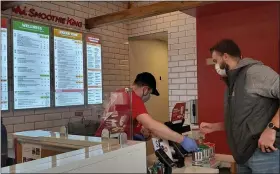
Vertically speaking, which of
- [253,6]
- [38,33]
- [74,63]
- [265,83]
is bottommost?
[265,83]

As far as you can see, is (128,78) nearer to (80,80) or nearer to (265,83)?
(80,80)

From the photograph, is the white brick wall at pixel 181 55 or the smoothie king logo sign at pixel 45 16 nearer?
Answer: the smoothie king logo sign at pixel 45 16

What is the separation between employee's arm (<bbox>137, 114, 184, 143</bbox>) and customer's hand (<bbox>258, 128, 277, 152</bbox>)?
47cm

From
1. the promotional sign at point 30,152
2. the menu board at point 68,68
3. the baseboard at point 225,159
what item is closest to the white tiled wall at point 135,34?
the menu board at point 68,68

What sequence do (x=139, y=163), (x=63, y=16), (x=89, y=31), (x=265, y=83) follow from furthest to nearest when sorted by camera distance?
(x=89, y=31) < (x=63, y=16) < (x=265, y=83) < (x=139, y=163)

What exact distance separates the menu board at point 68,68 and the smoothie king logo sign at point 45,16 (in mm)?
133

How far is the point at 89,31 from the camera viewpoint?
10.5 feet

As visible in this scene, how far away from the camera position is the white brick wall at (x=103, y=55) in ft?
8.27

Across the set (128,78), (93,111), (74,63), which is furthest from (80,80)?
(93,111)

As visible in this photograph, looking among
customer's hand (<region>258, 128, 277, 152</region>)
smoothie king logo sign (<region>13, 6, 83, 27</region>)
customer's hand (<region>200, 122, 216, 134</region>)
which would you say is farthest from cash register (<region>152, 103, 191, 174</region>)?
smoothie king logo sign (<region>13, 6, 83, 27</region>)

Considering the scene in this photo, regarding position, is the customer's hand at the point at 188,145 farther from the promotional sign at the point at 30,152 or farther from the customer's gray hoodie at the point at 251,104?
the promotional sign at the point at 30,152

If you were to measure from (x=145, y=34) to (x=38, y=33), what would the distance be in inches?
59.3

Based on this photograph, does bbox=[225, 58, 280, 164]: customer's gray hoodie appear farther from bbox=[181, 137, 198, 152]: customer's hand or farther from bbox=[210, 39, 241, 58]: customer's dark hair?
bbox=[210, 39, 241, 58]: customer's dark hair

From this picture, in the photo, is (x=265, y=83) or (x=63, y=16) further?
(x=63, y=16)
